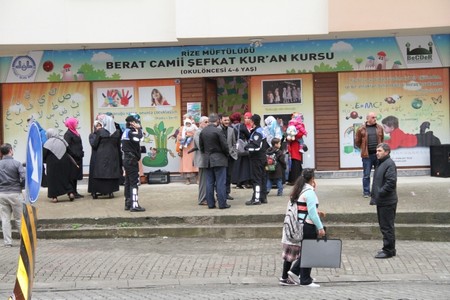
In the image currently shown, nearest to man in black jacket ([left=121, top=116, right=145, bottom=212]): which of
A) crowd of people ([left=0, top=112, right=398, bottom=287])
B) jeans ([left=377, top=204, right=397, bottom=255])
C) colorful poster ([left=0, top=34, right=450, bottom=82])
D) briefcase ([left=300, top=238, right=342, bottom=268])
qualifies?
crowd of people ([left=0, top=112, right=398, bottom=287])

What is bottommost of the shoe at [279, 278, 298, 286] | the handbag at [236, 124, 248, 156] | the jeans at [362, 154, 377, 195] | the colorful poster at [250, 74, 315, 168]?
the shoe at [279, 278, 298, 286]

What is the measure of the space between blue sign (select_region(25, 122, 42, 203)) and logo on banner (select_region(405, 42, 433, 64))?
44.6 ft

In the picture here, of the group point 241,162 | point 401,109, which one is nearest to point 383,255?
point 241,162

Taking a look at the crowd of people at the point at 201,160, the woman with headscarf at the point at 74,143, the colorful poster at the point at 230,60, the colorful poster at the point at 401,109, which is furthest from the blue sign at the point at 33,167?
the colorful poster at the point at 401,109

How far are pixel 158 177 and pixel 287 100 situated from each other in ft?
12.8

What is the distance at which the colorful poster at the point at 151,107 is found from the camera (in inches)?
727

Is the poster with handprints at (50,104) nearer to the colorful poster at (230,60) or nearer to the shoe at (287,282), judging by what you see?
the colorful poster at (230,60)

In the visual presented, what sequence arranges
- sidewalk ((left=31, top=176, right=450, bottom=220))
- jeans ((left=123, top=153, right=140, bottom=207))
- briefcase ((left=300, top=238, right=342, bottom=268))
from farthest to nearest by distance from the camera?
jeans ((left=123, top=153, right=140, bottom=207)), sidewalk ((left=31, top=176, right=450, bottom=220)), briefcase ((left=300, top=238, right=342, bottom=268))

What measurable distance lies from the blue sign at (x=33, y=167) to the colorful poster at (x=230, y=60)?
40.7 ft

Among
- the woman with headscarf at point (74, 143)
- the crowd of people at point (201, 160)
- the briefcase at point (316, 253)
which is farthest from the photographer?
the woman with headscarf at point (74, 143)

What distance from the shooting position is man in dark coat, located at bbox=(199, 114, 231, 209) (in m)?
13.4

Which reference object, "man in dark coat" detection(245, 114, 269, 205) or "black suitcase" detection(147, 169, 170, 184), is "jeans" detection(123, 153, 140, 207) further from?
"black suitcase" detection(147, 169, 170, 184)

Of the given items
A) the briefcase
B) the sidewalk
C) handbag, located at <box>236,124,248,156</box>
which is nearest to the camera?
the briefcase

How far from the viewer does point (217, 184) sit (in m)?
13.5
